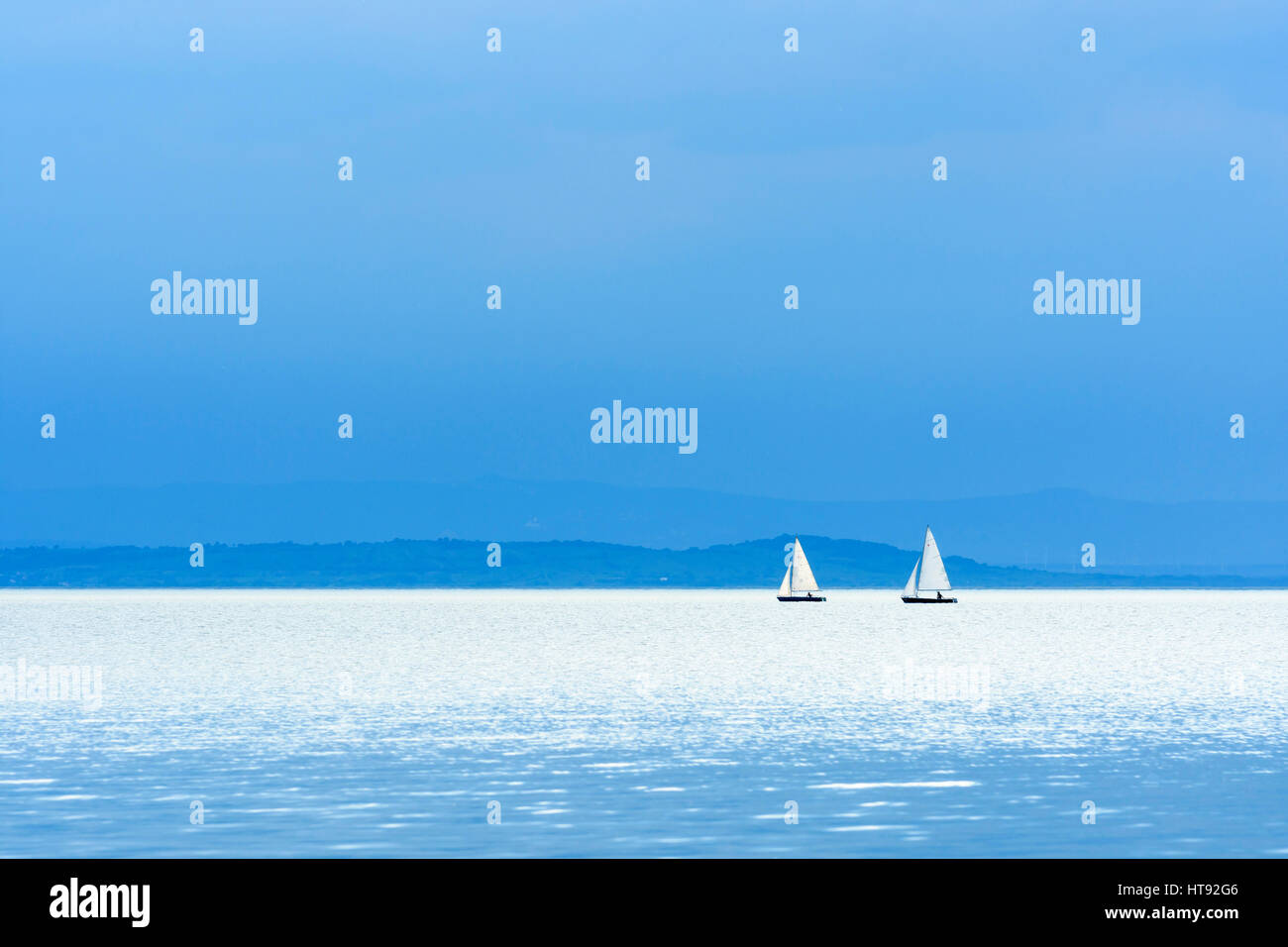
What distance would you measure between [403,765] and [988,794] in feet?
58.4

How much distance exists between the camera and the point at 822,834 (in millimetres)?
35344

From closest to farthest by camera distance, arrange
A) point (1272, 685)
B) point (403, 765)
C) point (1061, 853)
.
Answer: point (1061, 853)
point (403, 765)
point (1272, 685)

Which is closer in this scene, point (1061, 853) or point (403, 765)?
point (1061, 853)

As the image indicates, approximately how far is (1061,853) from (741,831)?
23.6ft

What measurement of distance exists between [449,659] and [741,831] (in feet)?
303

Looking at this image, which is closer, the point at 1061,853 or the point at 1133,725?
the point at 1061,853
